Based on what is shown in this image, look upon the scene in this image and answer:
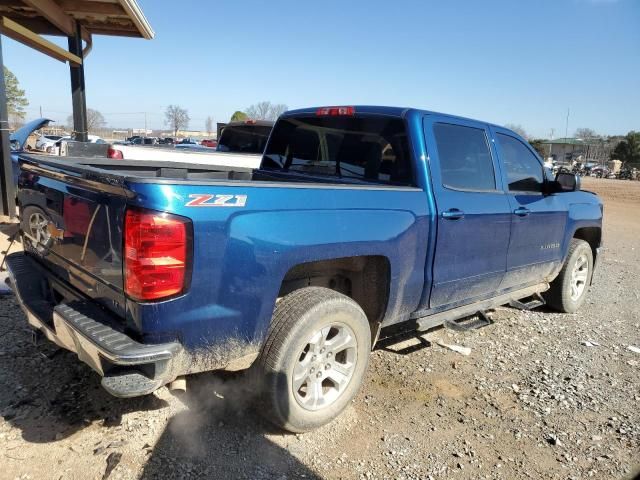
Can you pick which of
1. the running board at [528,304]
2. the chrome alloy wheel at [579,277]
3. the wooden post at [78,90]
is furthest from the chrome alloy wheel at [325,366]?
the wooden post at [78,90]

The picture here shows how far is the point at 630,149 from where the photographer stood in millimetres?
52281

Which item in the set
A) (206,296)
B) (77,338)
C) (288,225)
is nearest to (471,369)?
(288,225)

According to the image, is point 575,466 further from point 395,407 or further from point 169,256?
point 169,256

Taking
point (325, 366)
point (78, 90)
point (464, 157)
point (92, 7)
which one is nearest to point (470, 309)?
point (464, 157)

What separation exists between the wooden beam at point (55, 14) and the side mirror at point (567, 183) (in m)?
7.95

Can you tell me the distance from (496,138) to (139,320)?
3328 millimetres

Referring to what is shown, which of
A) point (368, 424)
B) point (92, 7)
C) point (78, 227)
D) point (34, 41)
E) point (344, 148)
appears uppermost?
point (92, 7)

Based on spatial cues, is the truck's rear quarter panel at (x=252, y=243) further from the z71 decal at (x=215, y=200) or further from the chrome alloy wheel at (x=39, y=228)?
the chrome alloy wheel at (x=39, y=228)

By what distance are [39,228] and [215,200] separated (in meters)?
1.54

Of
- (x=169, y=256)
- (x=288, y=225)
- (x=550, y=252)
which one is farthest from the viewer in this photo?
(x=550, y=252)

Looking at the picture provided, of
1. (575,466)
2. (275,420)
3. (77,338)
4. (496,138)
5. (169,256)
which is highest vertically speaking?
(496,138)

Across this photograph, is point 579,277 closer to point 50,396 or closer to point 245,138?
point 50,396

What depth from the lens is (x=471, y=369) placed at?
4016 mm

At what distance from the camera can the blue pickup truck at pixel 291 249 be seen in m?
2.24
